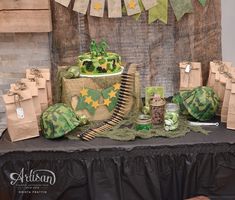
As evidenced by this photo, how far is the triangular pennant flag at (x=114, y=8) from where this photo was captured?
1.87m

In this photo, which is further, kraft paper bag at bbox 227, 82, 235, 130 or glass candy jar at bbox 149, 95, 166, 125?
glass candy jar at bbox 149, 95, 166, 125

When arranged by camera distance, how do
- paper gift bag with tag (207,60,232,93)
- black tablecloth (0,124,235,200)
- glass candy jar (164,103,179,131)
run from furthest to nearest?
1. paper gift bag with tag (207,60,232,93)
2. glass candy jar (164,103,179,131)
3. black tablecloth (0,124,235,200)

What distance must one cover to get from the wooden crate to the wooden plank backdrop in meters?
0.10

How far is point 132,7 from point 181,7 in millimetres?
268

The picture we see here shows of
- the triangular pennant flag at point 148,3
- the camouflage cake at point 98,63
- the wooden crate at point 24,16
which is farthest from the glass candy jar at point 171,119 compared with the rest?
the wooden crate at point 24,16

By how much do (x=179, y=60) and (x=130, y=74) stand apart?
48cm

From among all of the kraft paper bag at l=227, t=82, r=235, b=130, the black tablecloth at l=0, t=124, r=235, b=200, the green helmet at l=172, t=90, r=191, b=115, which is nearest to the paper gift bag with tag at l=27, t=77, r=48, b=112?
the black tablecloth at l=0, t=124, r=235, b=200

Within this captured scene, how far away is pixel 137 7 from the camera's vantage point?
1.89 meters

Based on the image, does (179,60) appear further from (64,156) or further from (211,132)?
(64,156)

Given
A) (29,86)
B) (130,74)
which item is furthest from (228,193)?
(29,86)

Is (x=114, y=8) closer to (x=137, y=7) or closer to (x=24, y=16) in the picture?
(x=137, y=7)

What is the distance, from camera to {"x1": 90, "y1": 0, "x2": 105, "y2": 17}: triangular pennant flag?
187 cm

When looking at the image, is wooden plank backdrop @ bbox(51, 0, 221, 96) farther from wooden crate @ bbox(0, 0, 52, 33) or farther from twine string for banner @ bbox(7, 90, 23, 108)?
twine string for banner @ bbox(7, 90, 23, 108)

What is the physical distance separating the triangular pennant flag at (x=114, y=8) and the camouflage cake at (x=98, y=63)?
30 cm
